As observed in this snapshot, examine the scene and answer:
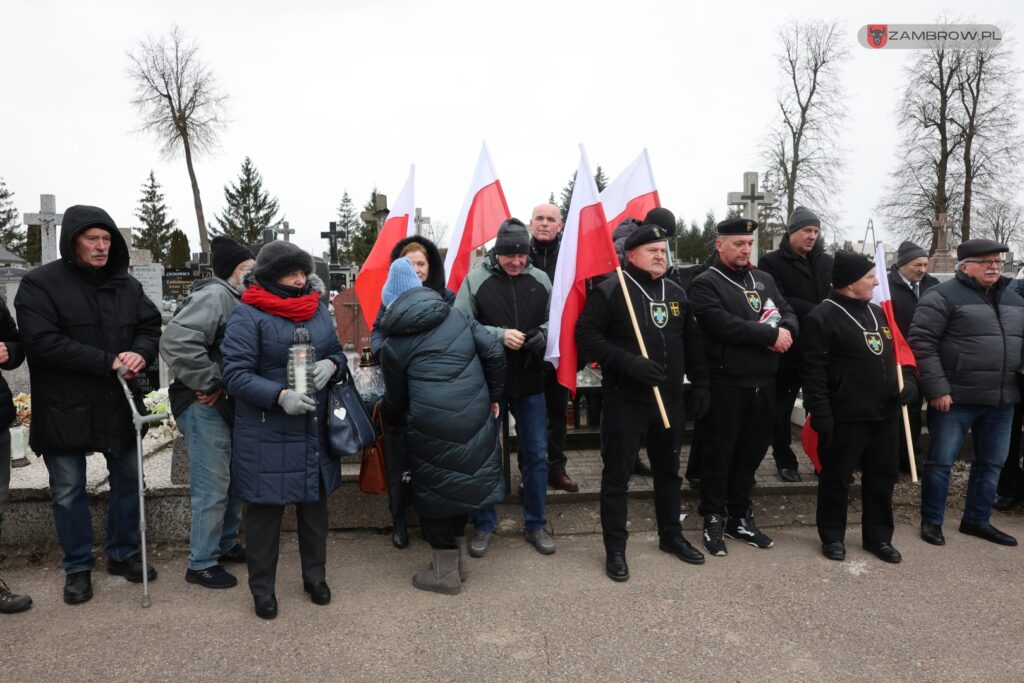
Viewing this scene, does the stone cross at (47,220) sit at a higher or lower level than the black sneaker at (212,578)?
higher

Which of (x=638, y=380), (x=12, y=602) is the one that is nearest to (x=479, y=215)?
(x=638, y=380)

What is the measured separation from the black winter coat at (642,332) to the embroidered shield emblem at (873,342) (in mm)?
942

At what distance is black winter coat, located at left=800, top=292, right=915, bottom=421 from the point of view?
412 cm

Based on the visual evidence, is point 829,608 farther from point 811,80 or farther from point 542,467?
point 811,80

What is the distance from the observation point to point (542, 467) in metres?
4.33

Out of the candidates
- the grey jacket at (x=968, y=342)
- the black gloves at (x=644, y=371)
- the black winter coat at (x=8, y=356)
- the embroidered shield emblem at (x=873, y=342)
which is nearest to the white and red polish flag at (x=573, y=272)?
the black gloves at (x=644, y=371)

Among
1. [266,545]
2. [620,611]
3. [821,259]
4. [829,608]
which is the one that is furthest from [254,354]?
[821,259]

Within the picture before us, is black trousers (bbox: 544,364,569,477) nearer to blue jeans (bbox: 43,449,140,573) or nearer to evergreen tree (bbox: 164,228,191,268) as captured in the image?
blue jeans (bbox: 43,449,140,573)

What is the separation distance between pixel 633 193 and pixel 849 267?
70.0 inches

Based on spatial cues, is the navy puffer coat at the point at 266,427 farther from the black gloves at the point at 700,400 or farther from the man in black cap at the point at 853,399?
the man in black cap at the point at 853,399

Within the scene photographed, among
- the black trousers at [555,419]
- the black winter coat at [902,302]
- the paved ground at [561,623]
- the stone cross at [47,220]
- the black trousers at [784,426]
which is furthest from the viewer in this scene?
the stone cross at [47,220]

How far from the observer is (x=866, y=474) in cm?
433

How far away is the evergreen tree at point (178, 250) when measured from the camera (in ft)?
157

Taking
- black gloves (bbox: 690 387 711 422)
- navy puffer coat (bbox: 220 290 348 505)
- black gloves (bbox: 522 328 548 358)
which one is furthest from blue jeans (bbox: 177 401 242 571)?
black gloves (bbox: 690 387 711 422)
